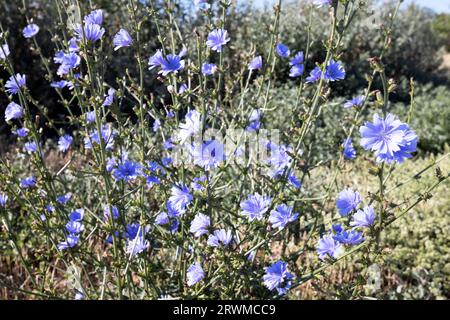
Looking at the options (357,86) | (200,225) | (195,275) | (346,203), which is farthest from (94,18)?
(357,86)

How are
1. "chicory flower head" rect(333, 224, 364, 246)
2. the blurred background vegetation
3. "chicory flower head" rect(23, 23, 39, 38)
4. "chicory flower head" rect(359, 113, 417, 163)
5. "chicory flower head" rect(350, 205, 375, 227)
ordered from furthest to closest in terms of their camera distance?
the blurred background vegetation, "chicory flower head" rect(23, 23, 39, 38), "chicory flower head" rect(333, 224, 364, 246), "chicory flower head" rect(350, 205, 375, 227), "chicory flower head" rect(359, 113, 417, 163)

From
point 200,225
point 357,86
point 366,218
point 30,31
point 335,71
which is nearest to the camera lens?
point 366,218

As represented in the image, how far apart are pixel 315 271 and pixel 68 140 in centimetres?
131

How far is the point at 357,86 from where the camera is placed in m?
6.91

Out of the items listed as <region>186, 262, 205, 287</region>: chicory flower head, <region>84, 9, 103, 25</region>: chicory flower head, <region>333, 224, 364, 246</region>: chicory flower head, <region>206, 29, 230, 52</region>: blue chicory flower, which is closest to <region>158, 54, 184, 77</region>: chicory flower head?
<region>206, 29, 230, 52</region>: blue chicory flower

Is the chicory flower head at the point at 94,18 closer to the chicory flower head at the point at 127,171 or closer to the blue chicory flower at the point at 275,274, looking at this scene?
the chicory flower head at the point at 127,171

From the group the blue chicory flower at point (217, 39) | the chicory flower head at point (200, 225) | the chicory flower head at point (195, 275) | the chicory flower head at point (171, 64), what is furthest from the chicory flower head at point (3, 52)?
the chicory flower head at point (195, 275)

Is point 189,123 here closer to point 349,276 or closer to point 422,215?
point 349,276

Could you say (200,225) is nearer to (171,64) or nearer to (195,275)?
(195,275)

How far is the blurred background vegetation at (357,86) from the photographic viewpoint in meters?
2.76

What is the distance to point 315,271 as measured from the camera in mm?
1626

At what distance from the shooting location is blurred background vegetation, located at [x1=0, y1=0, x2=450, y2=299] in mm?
2758

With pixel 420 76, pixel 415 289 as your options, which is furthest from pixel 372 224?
pixel 420 76

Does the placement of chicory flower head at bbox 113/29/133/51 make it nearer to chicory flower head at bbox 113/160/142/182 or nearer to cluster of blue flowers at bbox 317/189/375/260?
chicory flower head at bbox 113/160/142/182
